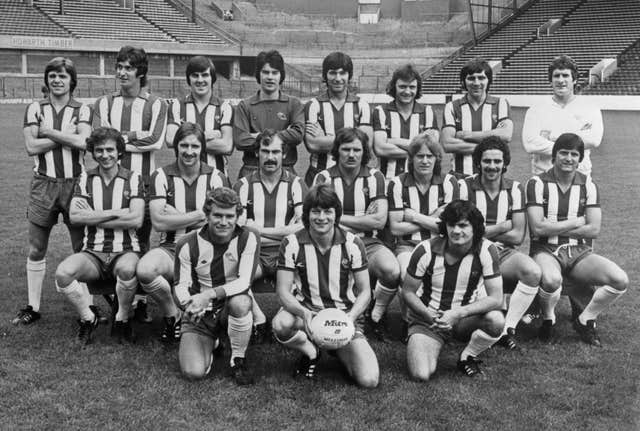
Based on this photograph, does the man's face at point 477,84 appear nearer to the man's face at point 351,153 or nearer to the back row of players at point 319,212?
the back row of players at point 319,212

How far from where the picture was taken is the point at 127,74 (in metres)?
4.85

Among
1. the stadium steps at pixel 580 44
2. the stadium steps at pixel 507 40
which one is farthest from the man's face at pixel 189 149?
the stadium steps at pixel 507 40

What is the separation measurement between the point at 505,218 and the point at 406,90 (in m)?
1.11

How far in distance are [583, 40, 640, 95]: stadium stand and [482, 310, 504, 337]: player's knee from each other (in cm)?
2063

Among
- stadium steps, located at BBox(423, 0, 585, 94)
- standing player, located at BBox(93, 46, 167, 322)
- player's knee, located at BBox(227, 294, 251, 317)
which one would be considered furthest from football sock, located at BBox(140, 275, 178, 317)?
stadium steps, located at BBox(423, 0, 585, 94)

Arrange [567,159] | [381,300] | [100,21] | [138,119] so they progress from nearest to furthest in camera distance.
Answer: [567,159], [381,300], [138,119], [100,21]

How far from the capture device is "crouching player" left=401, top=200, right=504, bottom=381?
3953mm

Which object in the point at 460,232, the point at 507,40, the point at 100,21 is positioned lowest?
the point at 460,232

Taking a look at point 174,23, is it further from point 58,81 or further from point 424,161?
point 424,161

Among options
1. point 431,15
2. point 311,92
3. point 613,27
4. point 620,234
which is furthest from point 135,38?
point 620,234

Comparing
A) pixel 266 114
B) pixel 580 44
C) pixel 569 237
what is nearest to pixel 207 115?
pixel 266 114

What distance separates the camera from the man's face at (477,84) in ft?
16.9

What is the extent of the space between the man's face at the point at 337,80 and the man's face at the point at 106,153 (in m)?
1.55

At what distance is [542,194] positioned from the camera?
187 inches
